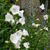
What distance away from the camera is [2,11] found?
7.69ft

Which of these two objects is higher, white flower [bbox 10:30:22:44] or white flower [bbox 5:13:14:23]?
white flower [bbox 5:13:14:23]

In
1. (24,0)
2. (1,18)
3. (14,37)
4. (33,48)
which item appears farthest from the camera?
(24,0)

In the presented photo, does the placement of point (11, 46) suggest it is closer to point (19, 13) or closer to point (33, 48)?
point (19, 13)

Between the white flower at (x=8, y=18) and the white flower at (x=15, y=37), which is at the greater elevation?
the white flower at (x=8, y=18)

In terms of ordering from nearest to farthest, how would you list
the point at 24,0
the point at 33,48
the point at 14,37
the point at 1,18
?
the point at 14,37, the point at 1,18, the point at 33,48, the point at 24,0

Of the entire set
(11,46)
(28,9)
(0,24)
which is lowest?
(28,9)

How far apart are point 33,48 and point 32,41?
127mm

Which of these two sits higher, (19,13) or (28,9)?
(19,13)

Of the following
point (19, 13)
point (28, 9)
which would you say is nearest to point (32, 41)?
point (19, 13)

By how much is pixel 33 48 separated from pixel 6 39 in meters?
1.02

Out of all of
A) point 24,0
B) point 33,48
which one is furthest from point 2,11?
point 24,0

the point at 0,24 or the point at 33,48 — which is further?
the point at 33,48

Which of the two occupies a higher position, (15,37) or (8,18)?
(8,18)

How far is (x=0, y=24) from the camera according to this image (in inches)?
87.8
